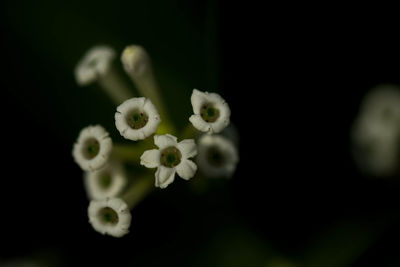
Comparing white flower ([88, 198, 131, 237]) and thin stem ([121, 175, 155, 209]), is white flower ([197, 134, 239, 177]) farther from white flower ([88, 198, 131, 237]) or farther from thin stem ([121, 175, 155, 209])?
white flower ([88, 198, 131, 237])

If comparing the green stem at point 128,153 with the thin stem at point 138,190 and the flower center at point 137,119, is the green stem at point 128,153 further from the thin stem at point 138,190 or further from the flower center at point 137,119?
the flower center at point 137,119

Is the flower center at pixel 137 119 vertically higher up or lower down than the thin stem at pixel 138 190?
higher up

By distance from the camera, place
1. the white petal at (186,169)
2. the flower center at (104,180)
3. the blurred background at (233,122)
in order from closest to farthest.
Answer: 1. the white petal at (186,169)
2. the flower center at (104,180)
3. the blurred background at (233,122)

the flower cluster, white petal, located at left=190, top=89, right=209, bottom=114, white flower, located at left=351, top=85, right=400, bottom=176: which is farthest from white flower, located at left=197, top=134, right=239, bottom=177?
white flower, located at left=351, top=85, right=400, bottom=176

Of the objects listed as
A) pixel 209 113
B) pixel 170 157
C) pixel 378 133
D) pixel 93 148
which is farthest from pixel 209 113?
pixel 378 133

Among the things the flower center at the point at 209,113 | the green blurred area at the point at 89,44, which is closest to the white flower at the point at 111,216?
the flower center at the point at 209,113

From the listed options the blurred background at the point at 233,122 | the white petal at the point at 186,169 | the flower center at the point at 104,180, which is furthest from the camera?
the blurred background at the point at 233,122

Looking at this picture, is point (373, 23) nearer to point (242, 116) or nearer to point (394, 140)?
point (394, 140)

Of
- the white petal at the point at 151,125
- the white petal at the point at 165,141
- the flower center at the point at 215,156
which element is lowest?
the flower center at the point at 215,156

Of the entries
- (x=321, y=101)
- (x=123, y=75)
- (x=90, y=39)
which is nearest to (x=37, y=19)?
(x=90, y=39)
